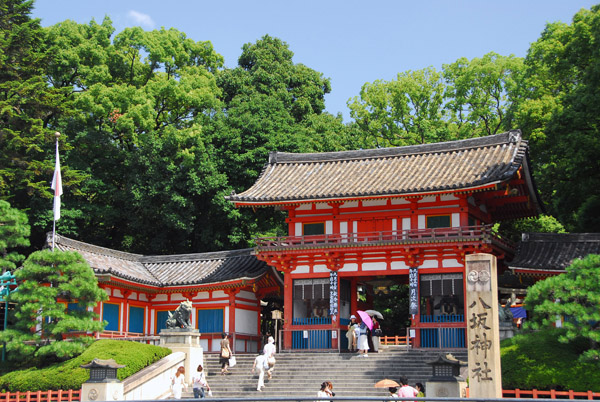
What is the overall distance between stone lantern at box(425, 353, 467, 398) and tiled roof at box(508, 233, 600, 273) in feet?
28.3

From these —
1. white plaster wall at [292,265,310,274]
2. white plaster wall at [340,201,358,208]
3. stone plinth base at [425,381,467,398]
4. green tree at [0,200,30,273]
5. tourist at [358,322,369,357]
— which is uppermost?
white plaster wall at [340,201,358,208]

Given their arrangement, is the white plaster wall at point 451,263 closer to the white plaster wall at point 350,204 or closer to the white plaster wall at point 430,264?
the white plaster wall at point 430,264

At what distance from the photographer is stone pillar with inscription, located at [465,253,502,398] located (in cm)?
1686

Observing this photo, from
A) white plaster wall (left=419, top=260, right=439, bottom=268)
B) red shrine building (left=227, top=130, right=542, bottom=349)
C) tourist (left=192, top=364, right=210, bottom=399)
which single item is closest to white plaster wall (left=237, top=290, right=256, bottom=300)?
red shrine building (left=227, top=130, right=542, bottom=349)

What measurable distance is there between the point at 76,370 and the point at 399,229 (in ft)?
45.4

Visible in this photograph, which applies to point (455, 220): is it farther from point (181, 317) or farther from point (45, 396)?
point (45, 396)

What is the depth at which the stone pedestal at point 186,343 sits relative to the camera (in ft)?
89.2

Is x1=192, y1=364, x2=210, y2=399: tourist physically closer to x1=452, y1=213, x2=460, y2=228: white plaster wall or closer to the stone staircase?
the stone staircase

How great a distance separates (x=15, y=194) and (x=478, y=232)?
24.5 m

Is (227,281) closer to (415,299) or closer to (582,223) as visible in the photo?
(415,299)

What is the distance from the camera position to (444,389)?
20094mm

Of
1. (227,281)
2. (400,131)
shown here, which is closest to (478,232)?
(227,281)

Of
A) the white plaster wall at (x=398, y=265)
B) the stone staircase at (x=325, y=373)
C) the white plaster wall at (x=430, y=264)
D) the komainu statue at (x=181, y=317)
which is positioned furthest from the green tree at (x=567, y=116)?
the komainu statue at (x=181, y=317)

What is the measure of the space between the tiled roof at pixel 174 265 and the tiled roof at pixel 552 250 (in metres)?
11.1
